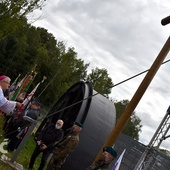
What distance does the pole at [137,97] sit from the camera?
19.5ft

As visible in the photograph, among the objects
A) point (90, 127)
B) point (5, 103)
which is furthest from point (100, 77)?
point (5, 103)

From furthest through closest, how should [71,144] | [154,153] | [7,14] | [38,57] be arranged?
[38,57] → [7,14] → [154,153] → [71,144]

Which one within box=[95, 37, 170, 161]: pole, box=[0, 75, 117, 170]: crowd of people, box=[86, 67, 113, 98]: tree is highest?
box=[86, 67, 113, 98]: tree

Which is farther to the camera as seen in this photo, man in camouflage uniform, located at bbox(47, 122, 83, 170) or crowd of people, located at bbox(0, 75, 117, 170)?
man in camouflage uniform, located at bbox(47, 122, 83, 170)

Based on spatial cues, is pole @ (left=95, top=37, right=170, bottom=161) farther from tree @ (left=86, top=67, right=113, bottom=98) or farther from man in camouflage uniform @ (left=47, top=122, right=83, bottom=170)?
tree @ (left=86, top=67, right=113, bottom=98)

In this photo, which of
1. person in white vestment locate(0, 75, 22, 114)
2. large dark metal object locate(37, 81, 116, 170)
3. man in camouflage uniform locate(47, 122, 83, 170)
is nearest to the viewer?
person in white vestment locate(0, 75, 22, 114)

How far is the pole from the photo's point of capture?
5.95 meters

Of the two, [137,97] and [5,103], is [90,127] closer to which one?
[137,97]

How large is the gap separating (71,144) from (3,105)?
2878mm

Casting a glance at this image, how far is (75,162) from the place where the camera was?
31.7ft

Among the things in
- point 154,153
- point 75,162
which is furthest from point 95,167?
point 154,153

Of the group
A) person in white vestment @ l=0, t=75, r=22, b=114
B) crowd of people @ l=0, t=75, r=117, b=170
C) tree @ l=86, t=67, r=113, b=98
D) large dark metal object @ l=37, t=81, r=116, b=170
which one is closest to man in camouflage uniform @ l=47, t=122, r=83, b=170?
crowd of people @ l=0, t=75, r=117, b=170

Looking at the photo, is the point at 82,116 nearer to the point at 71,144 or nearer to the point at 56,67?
the point at 71,144

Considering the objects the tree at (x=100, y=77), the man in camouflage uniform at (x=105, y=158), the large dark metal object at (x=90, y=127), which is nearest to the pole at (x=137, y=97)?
the man in camouflage uniform at (x=105, y=158)
